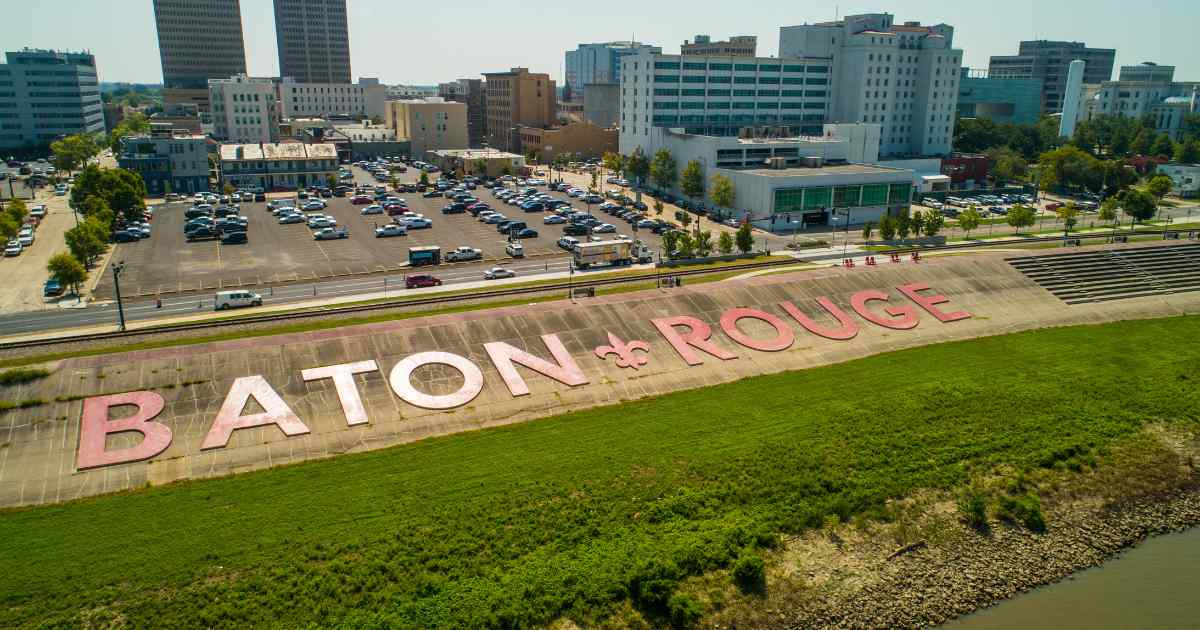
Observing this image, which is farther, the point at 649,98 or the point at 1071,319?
the point at 649,98

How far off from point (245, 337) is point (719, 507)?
29.8m

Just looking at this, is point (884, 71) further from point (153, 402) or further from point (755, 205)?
point (153, 402)

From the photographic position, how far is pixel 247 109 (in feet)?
534

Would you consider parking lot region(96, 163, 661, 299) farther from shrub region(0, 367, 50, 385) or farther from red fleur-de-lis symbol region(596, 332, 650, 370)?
red fleur-de-lis symbol region(596, 332, 650, 370)

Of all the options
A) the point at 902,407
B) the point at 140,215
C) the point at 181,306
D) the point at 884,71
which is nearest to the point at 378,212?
the point at 140,215

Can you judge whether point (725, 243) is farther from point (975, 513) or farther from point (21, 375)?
point (21, 375)

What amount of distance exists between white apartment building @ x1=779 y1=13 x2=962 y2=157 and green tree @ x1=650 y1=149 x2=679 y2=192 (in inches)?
1535

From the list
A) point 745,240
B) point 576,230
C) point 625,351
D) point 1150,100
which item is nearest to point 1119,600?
point 625,351

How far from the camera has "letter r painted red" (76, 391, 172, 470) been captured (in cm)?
3469

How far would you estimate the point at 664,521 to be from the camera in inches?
1286

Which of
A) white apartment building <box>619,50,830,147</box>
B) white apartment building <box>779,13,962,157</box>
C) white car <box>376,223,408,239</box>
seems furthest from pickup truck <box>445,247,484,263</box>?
white apartment building <box>779,13,962,157</box>

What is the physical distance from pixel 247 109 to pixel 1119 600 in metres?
174

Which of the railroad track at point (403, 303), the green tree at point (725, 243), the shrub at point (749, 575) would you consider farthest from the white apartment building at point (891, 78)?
the shrub at point (749, 575)

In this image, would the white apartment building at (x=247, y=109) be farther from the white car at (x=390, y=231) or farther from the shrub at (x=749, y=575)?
the shrub at (x=749, y=575)
